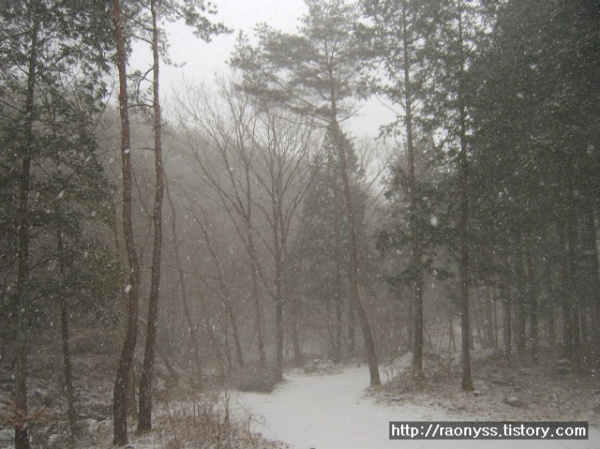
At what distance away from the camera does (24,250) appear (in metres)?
8.50

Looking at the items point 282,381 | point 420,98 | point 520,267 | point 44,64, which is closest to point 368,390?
point 282,381

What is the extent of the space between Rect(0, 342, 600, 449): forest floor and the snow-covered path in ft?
0.09

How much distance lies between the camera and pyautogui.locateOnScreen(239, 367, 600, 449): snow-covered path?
27.3ft

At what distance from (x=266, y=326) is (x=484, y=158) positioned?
26.3 m

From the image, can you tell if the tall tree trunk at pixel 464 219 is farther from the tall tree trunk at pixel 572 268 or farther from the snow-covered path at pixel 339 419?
the tall tree trunk at pixel 572 268

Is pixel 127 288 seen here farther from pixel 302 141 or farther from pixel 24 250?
pixel 302 141

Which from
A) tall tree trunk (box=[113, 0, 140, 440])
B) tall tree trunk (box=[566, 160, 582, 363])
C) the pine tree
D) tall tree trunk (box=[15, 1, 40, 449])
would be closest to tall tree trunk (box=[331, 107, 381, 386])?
the pine tree

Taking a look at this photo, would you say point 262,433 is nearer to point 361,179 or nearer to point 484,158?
point 484,158

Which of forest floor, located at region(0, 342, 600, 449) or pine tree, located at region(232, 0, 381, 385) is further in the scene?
pine tree, located at region(232, 0, 381, 385)

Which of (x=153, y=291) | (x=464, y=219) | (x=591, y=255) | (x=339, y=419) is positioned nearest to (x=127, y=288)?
(x=153, y=291)

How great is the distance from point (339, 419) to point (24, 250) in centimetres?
902

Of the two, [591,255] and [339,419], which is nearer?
[339,419]

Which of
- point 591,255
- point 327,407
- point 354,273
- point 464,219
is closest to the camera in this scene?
point 464,219

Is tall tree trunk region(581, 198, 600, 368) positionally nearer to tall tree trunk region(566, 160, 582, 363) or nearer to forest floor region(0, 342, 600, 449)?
tall tree trunk region(566, 160, 582, 363)
